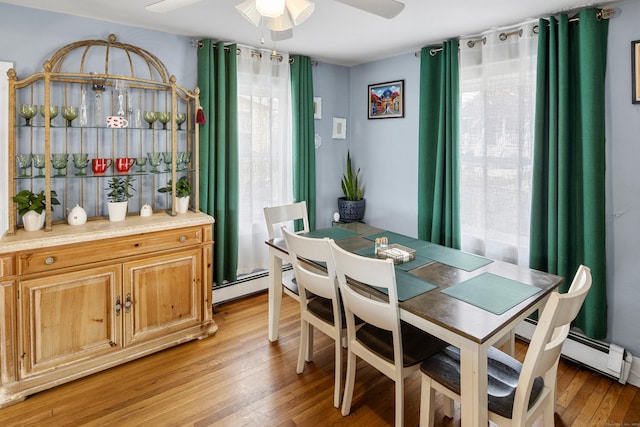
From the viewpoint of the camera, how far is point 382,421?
208 centimetres

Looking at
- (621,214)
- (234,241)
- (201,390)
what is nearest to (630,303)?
(621,214)

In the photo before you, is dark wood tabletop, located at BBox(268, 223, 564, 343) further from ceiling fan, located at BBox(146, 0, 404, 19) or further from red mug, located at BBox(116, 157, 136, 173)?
red mug, located at BBox(116, 157, 136, 173)

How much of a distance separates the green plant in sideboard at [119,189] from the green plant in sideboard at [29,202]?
444 millimetres

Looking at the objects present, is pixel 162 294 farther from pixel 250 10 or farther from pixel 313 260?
pixel 250 10

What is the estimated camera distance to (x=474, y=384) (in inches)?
59.1

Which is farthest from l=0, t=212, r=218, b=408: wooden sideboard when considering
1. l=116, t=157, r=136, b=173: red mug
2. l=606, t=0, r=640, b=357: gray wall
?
l=606, t=0, r=640, b=357: gray wall

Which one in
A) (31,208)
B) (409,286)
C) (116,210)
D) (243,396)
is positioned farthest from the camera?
(116,210)

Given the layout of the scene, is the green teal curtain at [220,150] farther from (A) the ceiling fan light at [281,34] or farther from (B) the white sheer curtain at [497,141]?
(B) the white sheer curtain at [497,141]

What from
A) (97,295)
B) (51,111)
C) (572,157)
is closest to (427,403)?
(572,157)

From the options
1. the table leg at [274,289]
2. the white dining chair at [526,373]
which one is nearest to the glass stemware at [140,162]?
the table leg at [274,289]

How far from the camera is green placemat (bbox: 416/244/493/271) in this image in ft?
7.37

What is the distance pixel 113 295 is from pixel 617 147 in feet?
11.5

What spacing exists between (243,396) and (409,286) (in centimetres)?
125

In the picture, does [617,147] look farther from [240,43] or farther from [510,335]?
[240,43]
